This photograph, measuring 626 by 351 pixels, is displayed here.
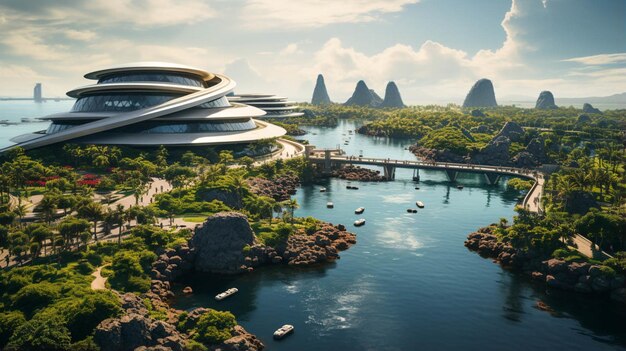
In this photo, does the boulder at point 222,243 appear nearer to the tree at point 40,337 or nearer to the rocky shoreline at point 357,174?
the tree at point 40,337

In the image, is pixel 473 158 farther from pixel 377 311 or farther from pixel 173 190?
pixel 377 311

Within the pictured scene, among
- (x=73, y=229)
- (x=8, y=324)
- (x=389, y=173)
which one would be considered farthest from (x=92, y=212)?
(x=389, y=173)

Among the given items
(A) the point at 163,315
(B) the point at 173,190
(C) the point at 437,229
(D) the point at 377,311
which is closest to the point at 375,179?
(C) the point at 437,229

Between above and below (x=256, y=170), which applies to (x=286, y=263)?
below

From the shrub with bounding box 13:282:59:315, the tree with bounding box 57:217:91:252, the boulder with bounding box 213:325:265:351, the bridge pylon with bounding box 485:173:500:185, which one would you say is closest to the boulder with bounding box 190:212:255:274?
the tree with bounding box 57:217:91:252

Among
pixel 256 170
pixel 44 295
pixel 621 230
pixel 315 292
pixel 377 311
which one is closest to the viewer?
pixel 44 295

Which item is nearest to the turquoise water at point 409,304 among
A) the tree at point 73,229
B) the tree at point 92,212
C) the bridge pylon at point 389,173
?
the tree at point 73,229
